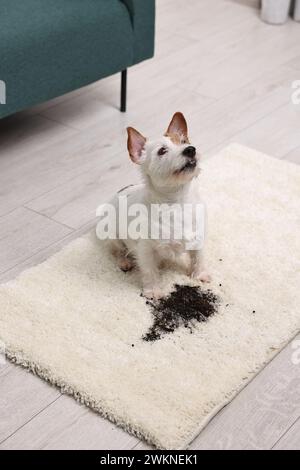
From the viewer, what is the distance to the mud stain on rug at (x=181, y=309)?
6.04ft

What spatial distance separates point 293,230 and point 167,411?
850mm

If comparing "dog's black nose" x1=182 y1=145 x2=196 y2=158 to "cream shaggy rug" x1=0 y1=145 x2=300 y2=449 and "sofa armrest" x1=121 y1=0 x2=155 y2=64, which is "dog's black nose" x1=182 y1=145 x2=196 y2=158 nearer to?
"cream shaggy rug" x1=0 y1=145 x2=300 y2=449

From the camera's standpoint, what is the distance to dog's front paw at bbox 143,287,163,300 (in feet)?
6.36

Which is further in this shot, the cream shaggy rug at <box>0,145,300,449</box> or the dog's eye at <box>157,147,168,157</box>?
the dog's eye at <box>157,147,168,157</box>

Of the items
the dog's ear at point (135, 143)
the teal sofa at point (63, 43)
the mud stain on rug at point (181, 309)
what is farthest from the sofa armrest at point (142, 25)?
the mud stain on rug at point (181, 309)

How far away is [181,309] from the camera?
75.0 inches

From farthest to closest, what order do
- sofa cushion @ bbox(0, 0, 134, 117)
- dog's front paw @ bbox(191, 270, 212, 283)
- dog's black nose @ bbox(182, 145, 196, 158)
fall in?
1. sofa cushion @ bbox(0, 0, 134, 117)
2. dog's front paw @ bbox(191, 270, 212, 283)
3. dog's black nose @ bbox(182, 145, 196, 158)

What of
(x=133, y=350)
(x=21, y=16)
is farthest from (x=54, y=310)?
(x=21, y=16)

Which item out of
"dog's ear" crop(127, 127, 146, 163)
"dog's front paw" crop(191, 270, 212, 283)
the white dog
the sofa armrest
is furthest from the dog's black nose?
the sofa armrest

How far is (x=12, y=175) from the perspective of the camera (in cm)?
255

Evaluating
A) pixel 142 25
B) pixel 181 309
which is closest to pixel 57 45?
pixel 142 25

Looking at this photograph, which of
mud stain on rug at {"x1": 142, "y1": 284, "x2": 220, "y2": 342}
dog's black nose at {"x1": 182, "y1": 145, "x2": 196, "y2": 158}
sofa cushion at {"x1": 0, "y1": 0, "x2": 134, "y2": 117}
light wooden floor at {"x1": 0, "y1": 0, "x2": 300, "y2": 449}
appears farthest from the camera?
sofa cushion at {"x1": 0, "y1": 0, "x2": 134, "y2": 117}

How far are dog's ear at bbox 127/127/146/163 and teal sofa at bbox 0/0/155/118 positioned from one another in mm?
808

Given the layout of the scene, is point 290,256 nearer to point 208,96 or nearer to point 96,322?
point 96,322
